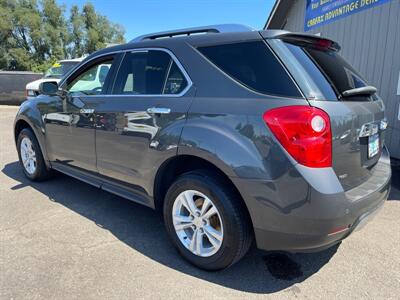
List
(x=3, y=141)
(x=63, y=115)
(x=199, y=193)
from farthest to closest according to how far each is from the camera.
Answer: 1. (x=3, y=141)
2. (x=63, y=115)
3. (x=199, y=193)

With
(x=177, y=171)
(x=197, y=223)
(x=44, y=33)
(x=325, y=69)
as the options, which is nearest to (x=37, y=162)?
(x=177, y=171)

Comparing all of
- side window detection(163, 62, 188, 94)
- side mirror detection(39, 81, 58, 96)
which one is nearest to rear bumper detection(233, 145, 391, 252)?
side window detection(163, 62, 188, 94)

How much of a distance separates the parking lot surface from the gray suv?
24cm

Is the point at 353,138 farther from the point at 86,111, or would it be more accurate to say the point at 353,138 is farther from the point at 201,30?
the point at 86,111

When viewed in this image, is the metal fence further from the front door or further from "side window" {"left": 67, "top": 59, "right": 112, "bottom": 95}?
"side window" {"left": 67, "top": 59, "right": 112, "bottom": 95}

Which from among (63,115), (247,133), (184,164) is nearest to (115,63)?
(63,115)

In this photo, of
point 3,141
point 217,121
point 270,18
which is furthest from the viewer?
point 270,18

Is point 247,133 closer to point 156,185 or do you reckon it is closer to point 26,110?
point 156,185

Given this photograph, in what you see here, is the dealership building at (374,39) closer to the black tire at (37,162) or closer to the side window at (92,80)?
the side window at (92,80)

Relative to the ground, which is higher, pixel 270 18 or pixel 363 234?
pixel 270 18

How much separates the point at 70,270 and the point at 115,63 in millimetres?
2013

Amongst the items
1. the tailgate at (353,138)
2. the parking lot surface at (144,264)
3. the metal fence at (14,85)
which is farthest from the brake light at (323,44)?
the metal fence at (14,85)

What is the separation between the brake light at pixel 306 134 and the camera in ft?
6.86

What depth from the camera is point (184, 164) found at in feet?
9.41
